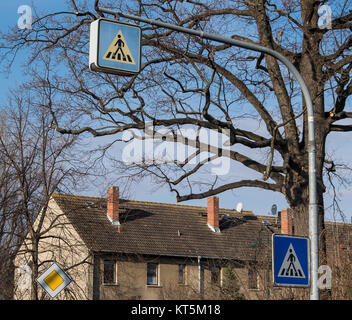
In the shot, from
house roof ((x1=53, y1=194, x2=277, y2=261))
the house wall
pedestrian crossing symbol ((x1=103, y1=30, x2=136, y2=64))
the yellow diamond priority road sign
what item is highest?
house roof ((x1=53, y1=194, x2=277, y2=261))

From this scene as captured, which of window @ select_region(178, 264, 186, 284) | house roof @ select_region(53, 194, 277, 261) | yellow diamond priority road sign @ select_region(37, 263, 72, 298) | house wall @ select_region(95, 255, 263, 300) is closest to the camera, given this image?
yellow diamond priority road sign @ select_region(37, 263, 72, 298)

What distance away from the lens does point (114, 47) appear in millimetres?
9891

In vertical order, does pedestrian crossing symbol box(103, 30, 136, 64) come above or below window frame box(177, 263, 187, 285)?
above

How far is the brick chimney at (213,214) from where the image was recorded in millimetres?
48750

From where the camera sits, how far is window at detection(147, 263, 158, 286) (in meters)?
43.8

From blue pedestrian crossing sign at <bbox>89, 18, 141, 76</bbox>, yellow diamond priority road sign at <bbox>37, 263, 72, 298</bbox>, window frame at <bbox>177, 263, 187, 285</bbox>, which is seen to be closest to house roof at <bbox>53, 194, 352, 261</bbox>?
window frame at <bbox>177, 263, 187, 285</bbox>

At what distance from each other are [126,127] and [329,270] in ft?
23.1

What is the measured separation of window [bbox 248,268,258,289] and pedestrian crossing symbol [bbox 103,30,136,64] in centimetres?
672

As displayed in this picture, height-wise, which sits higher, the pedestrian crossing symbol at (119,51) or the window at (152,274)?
the pedestrian crossing symbol at (119,51)

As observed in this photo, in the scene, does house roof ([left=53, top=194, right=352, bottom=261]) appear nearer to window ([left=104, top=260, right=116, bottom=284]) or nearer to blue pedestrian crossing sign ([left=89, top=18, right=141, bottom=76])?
window ([left=104, top=260, right=116, bottom=284])

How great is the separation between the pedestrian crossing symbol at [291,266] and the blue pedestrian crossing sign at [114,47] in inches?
145

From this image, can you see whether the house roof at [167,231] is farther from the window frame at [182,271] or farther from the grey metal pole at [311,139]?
the grey metal pole at [311,139]

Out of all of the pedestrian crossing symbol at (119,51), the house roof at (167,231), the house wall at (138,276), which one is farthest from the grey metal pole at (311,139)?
the house wall at (138,276)

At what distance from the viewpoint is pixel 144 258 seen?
4281 centimetres
